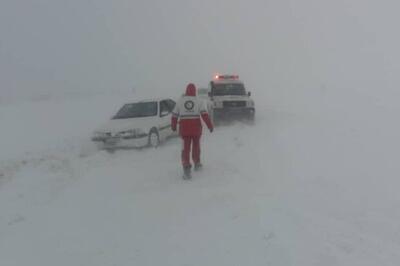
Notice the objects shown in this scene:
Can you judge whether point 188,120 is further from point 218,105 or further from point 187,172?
point 218,105

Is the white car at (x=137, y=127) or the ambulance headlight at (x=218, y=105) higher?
the ambulance headlight at (x=218, y=105)

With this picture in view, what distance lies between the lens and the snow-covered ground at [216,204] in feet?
27.1

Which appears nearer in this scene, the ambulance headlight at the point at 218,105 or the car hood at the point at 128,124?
the car hood at the point at 128,124

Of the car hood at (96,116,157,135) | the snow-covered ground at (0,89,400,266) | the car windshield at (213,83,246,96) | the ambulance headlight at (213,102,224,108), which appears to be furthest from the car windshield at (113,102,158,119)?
the car windshield at (213,83,246,96)

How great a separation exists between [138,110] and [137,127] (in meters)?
1.66

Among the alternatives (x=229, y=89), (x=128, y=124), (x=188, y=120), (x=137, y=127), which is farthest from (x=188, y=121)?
(x=229, y=89)

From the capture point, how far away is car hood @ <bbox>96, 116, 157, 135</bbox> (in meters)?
17.3

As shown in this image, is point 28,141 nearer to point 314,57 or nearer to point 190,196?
point 190,196

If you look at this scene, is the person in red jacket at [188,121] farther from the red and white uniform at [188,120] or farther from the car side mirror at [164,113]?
the car side mirror at [164,113]

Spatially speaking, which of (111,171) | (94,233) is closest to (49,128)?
(111,171)

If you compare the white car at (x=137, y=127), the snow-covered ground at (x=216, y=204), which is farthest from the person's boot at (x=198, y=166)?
→ the white car at (x=137, y=127)

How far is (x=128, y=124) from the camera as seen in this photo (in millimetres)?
17641

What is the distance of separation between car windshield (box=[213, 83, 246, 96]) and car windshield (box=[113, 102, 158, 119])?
182 inches

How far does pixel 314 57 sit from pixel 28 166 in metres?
65.3
